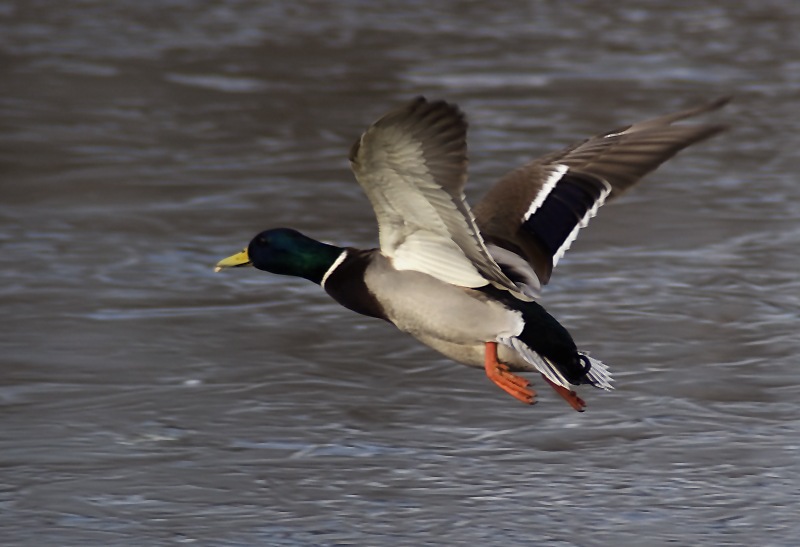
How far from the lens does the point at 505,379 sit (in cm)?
441

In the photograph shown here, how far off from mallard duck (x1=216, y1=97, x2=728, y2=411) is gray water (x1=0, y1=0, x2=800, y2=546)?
1.38 ft

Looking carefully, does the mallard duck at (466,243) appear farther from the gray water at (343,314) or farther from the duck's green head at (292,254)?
the gray water at (343,314)

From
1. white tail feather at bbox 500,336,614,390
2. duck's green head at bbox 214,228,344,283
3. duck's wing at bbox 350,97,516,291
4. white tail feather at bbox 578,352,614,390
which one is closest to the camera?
duck's wing at bbox 350,97,516,291

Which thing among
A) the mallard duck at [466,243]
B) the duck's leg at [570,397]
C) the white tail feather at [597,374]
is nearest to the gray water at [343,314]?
the duck's leg at [570,397]

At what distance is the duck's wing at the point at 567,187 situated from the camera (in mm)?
4793

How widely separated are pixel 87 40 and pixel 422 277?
763cm

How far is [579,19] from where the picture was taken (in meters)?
12.3

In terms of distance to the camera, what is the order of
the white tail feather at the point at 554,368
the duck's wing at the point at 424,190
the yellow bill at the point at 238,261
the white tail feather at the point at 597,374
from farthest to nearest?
1. the yellow bill at the point at 238,261
2. the white tail feather at the point at 597,374
3. the white tail feather at the point at 554,368
4. the duck's wing at the point at 424,190

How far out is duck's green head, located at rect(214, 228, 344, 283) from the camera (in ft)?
15.0

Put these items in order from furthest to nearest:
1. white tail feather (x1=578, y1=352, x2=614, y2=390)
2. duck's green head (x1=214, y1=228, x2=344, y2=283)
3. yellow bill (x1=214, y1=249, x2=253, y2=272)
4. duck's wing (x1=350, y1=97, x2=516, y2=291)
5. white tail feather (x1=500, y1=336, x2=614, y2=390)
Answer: yellow bill (x1=214, y1=249, x2=253, y2=272)
duck's green head (x1=214, y1=228, x2=344, y2=283)
white tail feather (x1=578, y1=352, x2=614, y2=390)
white tail feather (x1=500, y1=336, x2=614, y2=390)
duck's wing (x1=350, y1=97, x2=516, y2=291)

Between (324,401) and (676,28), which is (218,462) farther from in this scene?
(676,28)

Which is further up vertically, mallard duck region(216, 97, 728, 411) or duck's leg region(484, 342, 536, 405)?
mallard duck region(216, 97, 728, 411)

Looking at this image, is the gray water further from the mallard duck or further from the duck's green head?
the duck's green head

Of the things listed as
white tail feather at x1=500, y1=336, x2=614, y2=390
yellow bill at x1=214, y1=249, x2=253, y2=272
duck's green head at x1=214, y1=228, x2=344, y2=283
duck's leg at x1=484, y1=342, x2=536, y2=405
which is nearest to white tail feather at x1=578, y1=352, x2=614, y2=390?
white tail feather at x1=500, y1=336, x2=614, y2=390
